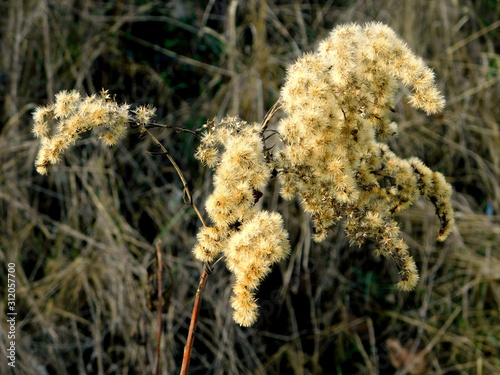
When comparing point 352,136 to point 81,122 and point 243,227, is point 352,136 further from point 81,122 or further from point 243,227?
point 81,122

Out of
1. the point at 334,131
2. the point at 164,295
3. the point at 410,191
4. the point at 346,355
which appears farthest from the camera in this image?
the point at 346,355

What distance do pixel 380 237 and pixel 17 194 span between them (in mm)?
2038

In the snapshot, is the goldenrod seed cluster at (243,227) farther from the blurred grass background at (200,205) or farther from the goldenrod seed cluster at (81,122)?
the blurred grass background at (200,205)

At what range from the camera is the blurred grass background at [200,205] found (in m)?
2.42

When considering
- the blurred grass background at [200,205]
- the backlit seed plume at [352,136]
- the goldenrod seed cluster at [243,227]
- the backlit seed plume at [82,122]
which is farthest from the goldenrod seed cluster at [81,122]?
the blurred grass background at [200,205]

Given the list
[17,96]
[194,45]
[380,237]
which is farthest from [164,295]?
[194,45]

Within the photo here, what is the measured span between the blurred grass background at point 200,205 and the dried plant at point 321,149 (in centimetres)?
128

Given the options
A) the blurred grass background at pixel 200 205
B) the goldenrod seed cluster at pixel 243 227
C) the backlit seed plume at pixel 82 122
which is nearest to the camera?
the goldenrod seed cluster at pixel 243 227

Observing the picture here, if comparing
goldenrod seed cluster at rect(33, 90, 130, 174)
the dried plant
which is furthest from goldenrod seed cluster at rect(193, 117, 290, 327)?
goldenrod seed cluster at rect(33, 90, 130, 174)

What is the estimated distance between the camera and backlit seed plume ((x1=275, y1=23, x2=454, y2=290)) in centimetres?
97

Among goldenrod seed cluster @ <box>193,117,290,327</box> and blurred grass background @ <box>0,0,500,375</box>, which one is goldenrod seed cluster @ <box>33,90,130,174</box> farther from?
blurred grass background @ <box>0,0,500,375</box>

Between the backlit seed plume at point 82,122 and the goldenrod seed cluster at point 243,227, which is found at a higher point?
the backlit seed plume at point 82,122

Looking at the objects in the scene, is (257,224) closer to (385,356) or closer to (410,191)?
(410,191)

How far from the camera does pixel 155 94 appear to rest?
309 centimetres
